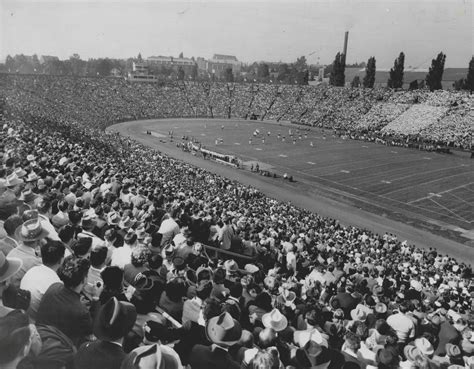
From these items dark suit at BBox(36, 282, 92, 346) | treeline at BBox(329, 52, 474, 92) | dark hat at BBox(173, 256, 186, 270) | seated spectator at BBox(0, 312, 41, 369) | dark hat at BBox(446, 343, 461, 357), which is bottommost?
dark hat at BBox(446, 343, 461, 357)

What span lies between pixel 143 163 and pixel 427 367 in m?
29.8

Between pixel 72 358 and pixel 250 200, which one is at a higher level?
pixel 72 358

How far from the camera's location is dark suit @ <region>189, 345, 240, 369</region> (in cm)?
422

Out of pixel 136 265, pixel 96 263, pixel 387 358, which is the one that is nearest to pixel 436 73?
pixel 387 358

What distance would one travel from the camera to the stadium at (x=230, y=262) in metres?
4.39

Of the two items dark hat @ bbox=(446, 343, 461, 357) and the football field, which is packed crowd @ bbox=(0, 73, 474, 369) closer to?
dark hat @ bbox=(446, 343, 461, 357)

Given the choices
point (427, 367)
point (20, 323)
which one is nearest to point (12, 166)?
point (20, 323)

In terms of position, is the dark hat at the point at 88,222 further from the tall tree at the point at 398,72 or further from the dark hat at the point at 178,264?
the tall tree at the point at 398,72

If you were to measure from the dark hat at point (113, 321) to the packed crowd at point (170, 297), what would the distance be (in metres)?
0.01

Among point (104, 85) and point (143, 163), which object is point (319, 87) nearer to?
point (104, 85)

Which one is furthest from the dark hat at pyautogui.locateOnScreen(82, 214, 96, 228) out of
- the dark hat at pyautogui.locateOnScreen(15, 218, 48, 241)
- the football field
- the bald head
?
the football field

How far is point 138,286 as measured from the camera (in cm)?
552

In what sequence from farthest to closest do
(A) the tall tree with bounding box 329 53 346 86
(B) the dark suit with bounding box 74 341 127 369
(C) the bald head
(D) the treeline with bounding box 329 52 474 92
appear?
(A) the tall tree with bounding box 329 53 346 86
(D) the treeline with bounding box 329 52 474 92
(C) the bald head
(B) the dark suit with bounding box 74 341 127 369

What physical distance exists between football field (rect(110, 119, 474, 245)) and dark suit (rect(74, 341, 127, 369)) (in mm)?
29561
